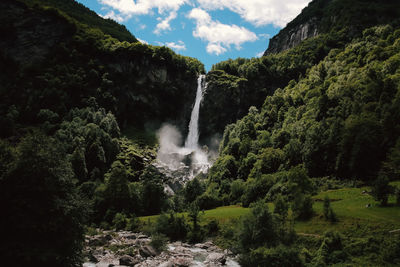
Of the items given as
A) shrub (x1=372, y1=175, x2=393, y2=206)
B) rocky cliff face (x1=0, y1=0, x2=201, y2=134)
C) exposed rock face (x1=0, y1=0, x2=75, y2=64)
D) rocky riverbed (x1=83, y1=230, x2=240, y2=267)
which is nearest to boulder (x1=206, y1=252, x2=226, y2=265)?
rocky riverbed (x1=83, y1=230, x2=240, y2=267)

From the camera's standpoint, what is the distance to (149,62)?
5979 inches

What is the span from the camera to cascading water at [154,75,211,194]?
394 ft

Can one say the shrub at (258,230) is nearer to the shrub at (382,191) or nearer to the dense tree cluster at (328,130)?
the dense tree cluster at (328,130)

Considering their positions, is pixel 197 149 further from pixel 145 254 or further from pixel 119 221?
pixel 145 254

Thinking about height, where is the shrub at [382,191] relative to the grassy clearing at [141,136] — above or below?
below

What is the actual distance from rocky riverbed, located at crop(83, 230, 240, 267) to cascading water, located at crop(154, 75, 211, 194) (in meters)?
57.4

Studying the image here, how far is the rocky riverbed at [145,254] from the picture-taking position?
3906cm

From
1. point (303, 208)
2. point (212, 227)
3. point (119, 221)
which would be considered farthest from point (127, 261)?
point (119, 221)

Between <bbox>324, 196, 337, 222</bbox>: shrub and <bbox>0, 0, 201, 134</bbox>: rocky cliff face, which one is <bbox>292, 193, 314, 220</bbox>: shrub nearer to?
<bbox>324, 196, 337, 222</bbox>: shrub

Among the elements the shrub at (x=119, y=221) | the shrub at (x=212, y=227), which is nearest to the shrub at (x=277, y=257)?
the shrub at (x=212, y=227)

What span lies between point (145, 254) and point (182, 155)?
90.8 metres

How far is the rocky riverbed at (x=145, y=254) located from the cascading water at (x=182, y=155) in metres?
57.4

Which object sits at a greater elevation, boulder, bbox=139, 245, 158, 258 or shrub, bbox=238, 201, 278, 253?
shrub, bbox=238, 201, 278, 253

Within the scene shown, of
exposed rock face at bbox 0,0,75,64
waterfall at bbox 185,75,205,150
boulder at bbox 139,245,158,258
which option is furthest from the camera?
waterfall at bbox 185,75,205,150
